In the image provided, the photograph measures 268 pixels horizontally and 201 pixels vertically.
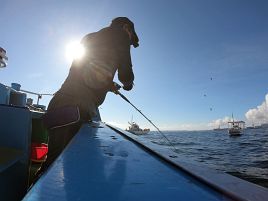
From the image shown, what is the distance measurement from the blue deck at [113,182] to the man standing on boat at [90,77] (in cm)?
125

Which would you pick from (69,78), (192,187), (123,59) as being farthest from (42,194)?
(123,59)

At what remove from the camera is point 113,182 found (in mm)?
817

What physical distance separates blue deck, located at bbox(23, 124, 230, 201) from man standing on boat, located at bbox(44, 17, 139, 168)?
1247 mm

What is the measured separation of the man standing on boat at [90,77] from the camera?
2.37m

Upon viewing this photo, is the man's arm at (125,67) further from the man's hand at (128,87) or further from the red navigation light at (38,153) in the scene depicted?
the red navigation light at (38,153)

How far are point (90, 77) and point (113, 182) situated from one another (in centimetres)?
195

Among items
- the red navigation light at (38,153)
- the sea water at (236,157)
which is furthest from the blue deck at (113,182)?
the red navigation light at (38,153)

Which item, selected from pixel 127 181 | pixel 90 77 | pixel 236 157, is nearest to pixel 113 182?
pixel 127 181

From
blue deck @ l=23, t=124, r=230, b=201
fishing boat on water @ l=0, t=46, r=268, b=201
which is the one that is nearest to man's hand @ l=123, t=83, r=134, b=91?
fishing boat on water @ l=0, t=46, r=268, b=201

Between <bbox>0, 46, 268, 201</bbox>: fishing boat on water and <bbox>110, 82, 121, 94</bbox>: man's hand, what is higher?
<bbox>110, 82, 121, 94</bbox>: man's hand

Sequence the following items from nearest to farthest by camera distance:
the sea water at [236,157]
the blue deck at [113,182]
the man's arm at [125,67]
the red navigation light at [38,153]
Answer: the blue deck at [113,182]
the man's arm at [125,67]
the red navigation light at [38,153]
the sea water at [236,157]

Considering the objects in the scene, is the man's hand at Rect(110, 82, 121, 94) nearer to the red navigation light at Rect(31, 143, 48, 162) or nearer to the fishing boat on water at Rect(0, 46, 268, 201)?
the red navigation light at Rect(31, 143, 48, 162)

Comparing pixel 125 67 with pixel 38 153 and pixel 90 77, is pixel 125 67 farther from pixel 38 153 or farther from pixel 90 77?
pixel 38 153

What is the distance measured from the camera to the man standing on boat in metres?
2.37
